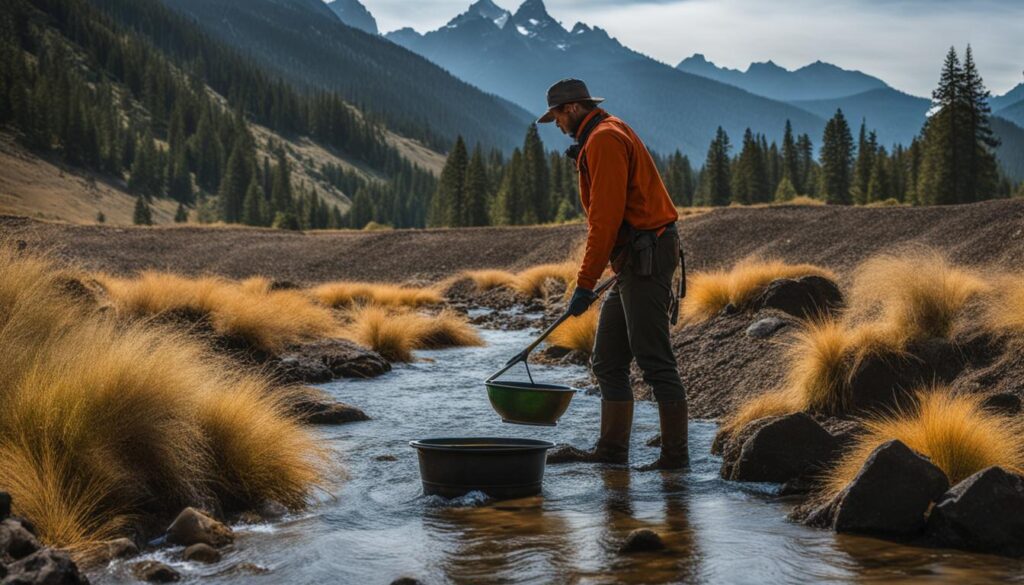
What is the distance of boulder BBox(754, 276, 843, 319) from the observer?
11.3 metres

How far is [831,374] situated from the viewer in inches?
319

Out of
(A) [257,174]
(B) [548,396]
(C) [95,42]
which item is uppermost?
(C) [95,42]

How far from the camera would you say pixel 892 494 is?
5039mm

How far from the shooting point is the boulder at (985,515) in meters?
4.71

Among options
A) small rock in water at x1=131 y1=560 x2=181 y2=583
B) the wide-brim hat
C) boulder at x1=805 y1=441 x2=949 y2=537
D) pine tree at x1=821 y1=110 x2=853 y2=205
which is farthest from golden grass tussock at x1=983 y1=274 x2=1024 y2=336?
pine tree at x1=821 y1=110 x2=853 y2=205

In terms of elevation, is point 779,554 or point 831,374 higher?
point 831,374

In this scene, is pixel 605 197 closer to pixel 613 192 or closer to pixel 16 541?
pixel 613 192

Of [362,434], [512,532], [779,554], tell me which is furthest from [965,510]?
[362,434]

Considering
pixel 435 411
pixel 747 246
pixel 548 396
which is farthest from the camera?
pixel 747 246

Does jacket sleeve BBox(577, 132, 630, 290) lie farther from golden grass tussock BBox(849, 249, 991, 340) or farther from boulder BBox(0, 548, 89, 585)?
boulder BBox(0, 548, 89, 585)

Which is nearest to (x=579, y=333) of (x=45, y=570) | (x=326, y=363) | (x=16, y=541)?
(x=326, y=363)

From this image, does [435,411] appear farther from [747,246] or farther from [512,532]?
[747,246]

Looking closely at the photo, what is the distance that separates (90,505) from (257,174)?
129610 millimetres

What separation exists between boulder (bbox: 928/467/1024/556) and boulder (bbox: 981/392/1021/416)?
2054 mm
